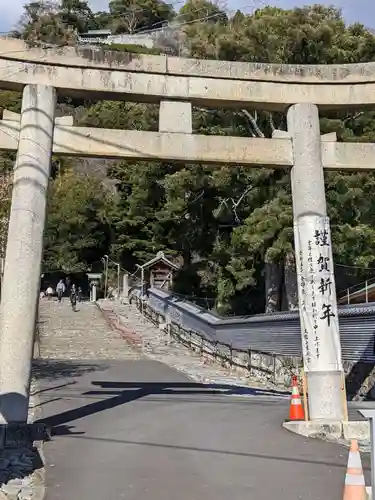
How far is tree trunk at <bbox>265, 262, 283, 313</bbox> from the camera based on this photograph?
82.1 ft

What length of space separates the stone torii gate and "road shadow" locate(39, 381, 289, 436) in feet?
7.87

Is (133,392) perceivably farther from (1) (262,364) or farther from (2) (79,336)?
(2) (79,336)

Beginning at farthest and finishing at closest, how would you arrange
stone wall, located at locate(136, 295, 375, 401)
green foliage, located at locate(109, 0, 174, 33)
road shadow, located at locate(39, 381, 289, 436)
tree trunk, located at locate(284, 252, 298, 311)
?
green foliage, located at locate(109, 0, 174, 33) < tree trunk, located at locate(284, 252, 298, 311) < stone wall, located at locate(136, 295, 375, 401) < road shadow, located at locate(39, 381, 289, 436)

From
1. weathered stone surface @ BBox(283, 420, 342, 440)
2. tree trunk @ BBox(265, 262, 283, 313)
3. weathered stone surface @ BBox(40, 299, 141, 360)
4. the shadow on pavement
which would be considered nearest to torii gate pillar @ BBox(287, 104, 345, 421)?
weathered stone surface @ BBox(283, 420, 342, 440)

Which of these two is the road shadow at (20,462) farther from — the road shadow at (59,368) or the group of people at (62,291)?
the group of people at (62,291)

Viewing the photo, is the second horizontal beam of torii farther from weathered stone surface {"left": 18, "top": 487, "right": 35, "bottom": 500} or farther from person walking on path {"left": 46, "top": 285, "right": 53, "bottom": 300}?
person walking on path {"left": 46, "top": 285, "right": 53, "bottom": 300}

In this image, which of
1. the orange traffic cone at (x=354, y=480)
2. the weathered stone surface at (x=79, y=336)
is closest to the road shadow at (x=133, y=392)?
the orange traffic cone at (x=354, y=480)

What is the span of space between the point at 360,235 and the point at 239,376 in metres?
6.08

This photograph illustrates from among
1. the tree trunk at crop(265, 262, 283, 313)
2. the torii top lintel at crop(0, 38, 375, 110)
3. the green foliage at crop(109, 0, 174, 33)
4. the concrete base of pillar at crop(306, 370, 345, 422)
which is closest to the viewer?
the concrete base of pillar at crop(306, 370, 345, 422)

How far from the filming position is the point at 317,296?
408 inches

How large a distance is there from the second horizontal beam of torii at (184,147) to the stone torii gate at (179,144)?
Answer: 2 cm

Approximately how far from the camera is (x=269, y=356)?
1992cm

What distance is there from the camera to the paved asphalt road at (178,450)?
21.5 feet

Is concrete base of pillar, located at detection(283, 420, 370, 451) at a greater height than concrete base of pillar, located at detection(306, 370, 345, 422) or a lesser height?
lesser
